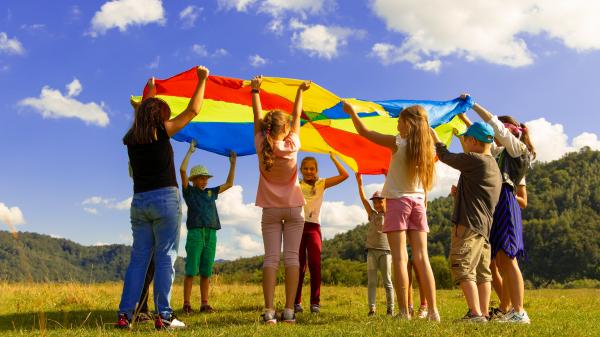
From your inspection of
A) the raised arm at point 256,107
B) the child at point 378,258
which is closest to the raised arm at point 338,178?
the child at point 378,258

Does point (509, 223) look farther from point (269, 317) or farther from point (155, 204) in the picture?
point (155, 204)

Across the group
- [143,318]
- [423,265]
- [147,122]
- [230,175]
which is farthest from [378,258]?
[147,122]

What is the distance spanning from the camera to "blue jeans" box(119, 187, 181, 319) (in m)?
4.58

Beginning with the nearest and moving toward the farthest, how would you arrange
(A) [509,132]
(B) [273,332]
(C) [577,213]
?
(B) [273,332]
(A) [509,132]
(C) [577,213]

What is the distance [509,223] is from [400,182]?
1.17 m

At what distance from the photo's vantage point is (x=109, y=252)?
471 feet

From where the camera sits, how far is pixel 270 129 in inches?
188

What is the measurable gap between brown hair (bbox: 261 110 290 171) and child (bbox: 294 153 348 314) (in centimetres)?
171

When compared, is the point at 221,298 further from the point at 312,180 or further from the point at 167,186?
the point at 167,186

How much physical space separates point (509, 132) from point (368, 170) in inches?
126

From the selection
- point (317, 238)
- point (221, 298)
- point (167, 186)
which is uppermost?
point (167, 186)

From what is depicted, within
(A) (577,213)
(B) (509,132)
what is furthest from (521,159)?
(A) (577,213)

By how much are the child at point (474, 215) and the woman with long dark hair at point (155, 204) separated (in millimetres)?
2414

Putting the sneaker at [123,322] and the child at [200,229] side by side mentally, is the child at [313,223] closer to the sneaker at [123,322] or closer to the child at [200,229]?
the child at [200,229]
